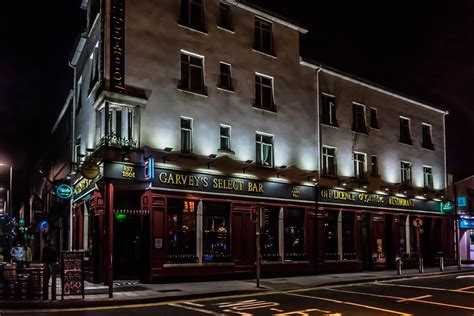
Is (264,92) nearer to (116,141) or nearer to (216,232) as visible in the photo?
(216,232)

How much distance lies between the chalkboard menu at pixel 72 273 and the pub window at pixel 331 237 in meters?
14.3

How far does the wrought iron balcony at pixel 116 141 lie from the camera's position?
20283 millimetres

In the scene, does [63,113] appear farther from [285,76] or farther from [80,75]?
[285,76]

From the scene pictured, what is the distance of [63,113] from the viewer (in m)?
35.4

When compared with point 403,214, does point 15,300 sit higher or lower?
lower

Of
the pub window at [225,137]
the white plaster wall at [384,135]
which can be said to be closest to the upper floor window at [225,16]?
the pub window at [225,137]

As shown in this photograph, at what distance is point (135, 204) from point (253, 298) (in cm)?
679

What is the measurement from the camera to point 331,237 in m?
28.0

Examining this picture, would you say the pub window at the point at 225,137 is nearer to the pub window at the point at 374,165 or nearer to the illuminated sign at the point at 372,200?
the illuminated sign at the point at 372,200

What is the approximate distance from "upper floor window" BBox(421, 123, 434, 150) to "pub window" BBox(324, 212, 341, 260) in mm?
Answer: 10450

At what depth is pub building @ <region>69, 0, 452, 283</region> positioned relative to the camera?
68.7 feet

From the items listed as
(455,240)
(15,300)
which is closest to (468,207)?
(455,240)

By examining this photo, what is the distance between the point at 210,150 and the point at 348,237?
10.1 metres

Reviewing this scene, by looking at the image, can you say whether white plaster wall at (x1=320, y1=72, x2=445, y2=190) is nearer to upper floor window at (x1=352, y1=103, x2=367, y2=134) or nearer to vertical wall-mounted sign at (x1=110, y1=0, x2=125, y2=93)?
upper floor window at (x1=352, y1=103, x2=367, y2=134)
